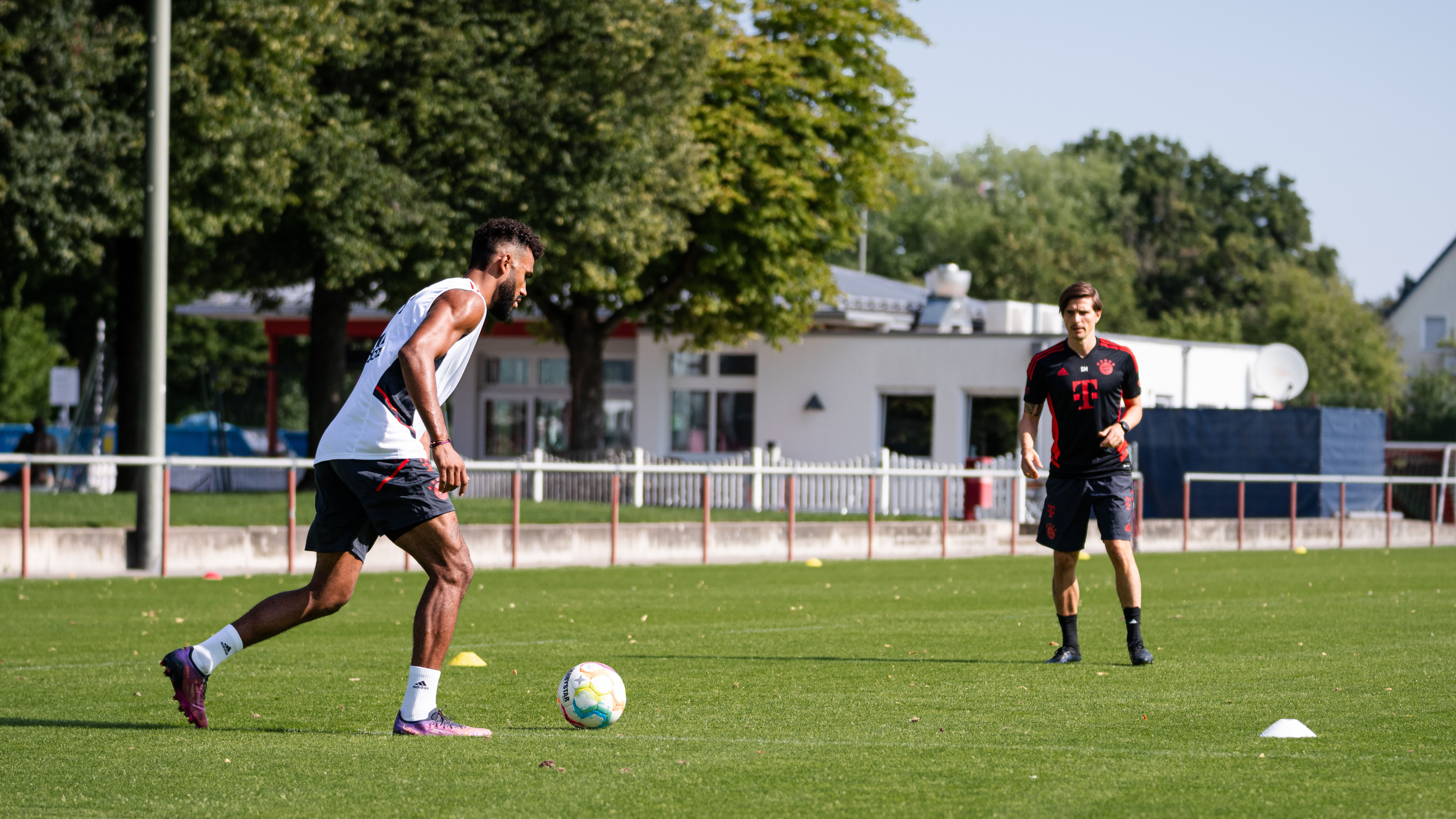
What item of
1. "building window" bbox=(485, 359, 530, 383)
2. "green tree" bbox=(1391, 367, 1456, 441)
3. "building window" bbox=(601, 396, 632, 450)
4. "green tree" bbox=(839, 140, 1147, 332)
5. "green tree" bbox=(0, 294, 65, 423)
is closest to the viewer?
"building window" bbox=(601, 396, 632, 450)

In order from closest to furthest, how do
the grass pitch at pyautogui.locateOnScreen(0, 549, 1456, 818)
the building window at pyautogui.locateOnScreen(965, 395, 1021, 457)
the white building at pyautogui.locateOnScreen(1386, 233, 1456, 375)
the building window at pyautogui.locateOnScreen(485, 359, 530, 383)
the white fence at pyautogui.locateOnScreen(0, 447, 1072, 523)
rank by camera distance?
the grass pitch at pyautogui.locateOnScreen(0, 549, 1456, 818)
the white fence at pyautogui.locateOnScreen(0, 447, 1072, 523)
the building window at pyautogui.locateOnScreen(965, 395, 1021, 457)
the building window at pyautogui.locateOnScreen(485, 359, 530, 383)
the white building at pyautogui.locateOnScreen(1386, 233, 1456, 375)

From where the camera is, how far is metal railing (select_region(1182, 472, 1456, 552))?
82.8 feet

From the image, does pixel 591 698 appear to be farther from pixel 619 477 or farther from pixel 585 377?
pixel 585 377

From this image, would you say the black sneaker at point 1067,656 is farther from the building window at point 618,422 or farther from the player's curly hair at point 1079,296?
the building window at point 618,422

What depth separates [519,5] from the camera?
83.2 feet

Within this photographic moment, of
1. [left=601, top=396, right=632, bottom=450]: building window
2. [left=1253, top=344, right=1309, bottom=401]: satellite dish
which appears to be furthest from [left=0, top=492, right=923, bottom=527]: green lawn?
[left=601, top=396, right=632, bottom=450]: building window

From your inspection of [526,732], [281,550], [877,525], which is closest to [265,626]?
[526,732]

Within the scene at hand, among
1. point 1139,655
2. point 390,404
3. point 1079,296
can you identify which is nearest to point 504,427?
point 1079,296

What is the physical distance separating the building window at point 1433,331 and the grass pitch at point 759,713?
6016cm

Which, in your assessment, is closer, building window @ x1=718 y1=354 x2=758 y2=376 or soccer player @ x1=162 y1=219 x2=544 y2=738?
soccer player @ x1=162 y1=219 x2=544 y2=738

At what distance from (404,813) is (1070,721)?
294 centimetres

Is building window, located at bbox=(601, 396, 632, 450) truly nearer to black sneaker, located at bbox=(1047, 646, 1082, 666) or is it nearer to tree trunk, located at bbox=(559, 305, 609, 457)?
tree trunk, located at bbox=(559, 305, 609, 457)

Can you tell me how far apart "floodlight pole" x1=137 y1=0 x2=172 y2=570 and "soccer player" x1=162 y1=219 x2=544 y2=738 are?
1020cm

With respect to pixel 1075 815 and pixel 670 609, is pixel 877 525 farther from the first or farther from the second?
pixel 1075 815
